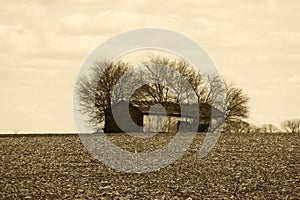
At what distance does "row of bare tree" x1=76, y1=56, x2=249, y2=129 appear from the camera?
58.2 m

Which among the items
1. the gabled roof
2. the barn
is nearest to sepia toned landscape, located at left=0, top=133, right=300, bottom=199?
the barn

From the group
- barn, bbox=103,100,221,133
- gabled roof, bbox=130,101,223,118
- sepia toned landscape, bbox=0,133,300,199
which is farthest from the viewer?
gabled roof, bbox=130,101,223,118

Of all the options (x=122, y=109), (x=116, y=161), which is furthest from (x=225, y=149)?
(x=122, y=109)

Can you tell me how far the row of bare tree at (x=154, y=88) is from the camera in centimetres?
5819

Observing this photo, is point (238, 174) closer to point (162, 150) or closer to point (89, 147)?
point (162, 150)

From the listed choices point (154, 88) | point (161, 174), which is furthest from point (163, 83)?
point (161, 174)

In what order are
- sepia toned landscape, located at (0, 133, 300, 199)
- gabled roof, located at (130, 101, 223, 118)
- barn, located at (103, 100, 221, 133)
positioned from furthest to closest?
gabled roof, located at (130, 101, 223, 118) < barn, located at (103, 100, 221, 133) < sepia toned landscape, located at (0, 133, 300, 199)

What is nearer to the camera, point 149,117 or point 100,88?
point 149,117

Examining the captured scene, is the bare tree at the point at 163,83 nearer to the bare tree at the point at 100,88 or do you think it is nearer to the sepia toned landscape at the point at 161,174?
the bare tree at the point at 100,88

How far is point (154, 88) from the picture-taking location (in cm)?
6234

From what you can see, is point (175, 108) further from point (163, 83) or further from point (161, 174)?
point (161, 174)

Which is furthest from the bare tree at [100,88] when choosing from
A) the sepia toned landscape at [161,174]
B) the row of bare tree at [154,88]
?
the sepia toned landscape at [161,174]

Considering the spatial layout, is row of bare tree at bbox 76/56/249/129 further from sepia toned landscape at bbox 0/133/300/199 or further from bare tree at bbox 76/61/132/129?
sepia toned landscape at bbox 0/133/300/199

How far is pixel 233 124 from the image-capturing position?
64.4 metres
